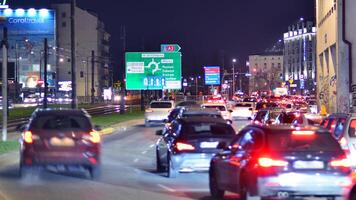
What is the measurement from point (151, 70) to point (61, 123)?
4559cm

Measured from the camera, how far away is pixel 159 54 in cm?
6197

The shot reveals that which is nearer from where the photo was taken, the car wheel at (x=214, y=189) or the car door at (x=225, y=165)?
the car door at (x=225, y=165)

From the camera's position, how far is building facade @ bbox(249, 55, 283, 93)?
542 feet

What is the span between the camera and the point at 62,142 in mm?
15727

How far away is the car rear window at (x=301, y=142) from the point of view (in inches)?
428

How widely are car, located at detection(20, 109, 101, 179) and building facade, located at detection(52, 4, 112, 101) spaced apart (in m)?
109

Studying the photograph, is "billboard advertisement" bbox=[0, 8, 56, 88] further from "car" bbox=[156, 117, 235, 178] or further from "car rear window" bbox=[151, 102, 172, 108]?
"car" bbox=[156, 117, 235, 178]

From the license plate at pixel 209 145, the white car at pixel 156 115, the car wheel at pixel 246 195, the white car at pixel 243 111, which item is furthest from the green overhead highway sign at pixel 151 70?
the car wheel at pixel 246 195

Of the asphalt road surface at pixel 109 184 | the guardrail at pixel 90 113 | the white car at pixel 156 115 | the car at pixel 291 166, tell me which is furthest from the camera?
the white car at pixel 156 115

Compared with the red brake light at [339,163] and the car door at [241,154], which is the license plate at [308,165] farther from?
the car door at [241,154]

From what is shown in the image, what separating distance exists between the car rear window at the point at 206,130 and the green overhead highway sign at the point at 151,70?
4443cm

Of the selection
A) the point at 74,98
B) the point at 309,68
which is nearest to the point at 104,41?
the point at 309,68

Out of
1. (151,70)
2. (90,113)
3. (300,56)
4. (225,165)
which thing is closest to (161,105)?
(151,70)

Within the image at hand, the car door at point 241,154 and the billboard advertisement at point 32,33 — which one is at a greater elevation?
the billboard advertisement at point 32,33
